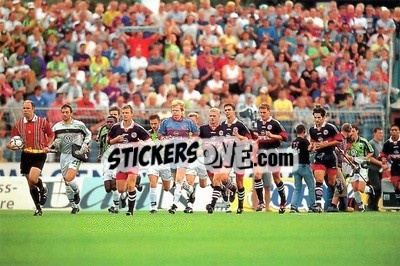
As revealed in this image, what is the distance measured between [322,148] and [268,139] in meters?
1.11

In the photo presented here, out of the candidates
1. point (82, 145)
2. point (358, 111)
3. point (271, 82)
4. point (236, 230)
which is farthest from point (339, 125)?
point (236, 230)

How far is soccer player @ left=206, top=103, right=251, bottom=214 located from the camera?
23.2 metres

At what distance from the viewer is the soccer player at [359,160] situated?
82.9 ft

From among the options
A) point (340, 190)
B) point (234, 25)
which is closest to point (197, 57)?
point (234, 25)

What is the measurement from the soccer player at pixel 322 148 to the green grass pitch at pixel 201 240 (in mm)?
1846

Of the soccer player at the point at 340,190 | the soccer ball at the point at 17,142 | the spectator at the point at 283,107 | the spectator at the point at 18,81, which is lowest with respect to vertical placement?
the soccer player at the point at 340,190

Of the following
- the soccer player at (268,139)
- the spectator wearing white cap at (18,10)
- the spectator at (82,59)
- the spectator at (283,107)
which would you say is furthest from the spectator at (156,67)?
the soccer player at (268,139)

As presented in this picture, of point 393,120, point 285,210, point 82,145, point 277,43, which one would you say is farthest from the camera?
point 277,43

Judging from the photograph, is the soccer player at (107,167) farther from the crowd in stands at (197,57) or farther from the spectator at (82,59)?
the spectator at (82,59)

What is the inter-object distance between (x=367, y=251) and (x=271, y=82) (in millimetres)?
14706

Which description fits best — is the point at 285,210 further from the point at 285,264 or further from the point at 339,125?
the point at 285,264

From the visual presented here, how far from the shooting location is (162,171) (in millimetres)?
23641

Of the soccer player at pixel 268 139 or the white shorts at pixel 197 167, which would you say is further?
the white shorts at pixel 197 167

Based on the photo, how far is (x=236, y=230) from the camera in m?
17.5
